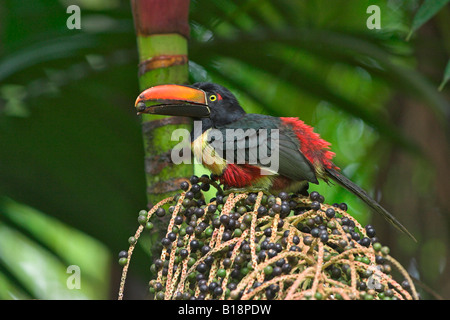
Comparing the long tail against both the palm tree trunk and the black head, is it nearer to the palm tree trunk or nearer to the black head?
the black head

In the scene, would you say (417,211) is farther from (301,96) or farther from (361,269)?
(361,269)

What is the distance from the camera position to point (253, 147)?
76.0 inches

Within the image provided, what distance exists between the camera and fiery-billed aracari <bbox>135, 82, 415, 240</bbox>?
1.93m

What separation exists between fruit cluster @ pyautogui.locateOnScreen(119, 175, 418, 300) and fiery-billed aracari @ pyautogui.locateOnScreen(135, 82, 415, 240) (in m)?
0.43

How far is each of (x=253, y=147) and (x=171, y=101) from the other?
32 cm

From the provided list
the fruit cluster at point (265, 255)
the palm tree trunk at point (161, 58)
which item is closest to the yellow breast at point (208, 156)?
the palm tree trunk at point (161, 58)

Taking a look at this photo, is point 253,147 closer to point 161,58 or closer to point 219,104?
point 219,104

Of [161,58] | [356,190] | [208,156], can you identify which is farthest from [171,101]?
[356,190]

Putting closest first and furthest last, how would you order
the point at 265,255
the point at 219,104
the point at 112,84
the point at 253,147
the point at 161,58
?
the point at 265,255 < the point at 161,58 < the point at 253,147 < the point at 219,104 < the point at 112,84

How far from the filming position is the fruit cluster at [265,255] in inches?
46.1

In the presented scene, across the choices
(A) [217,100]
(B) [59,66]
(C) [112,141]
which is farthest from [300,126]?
(B) [59,66]

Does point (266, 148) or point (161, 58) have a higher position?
point (161, 58)

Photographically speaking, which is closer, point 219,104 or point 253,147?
point 253,147

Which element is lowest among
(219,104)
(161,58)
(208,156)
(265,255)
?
(265,255)
